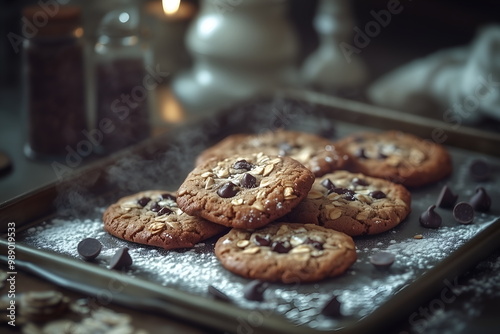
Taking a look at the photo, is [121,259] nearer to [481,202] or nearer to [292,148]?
[292,148]

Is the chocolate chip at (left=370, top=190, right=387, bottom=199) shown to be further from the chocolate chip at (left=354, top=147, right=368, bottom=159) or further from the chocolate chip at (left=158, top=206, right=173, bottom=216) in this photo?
the chocolate chip at (left=158, top=206, right=173, bottom=216)

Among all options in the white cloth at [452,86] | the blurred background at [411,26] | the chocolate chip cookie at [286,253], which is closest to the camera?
the chocolate chip cookie at [286,253]

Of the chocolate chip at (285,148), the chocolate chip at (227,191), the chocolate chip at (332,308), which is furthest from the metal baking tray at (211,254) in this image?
the chocolate chip at (285,148)

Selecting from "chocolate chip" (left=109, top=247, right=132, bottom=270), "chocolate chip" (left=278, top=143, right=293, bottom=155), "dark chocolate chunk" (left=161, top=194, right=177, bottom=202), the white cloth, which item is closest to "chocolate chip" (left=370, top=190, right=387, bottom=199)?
"chocolate chip" (left=278, top=143, right=293, bottom=155)

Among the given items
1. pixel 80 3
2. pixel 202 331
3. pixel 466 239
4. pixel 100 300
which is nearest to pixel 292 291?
pixel 202 331

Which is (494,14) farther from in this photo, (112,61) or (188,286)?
(188,286)

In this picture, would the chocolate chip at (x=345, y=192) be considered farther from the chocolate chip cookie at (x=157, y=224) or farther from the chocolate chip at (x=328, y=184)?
the chocolate chip cookie at (x=157, y=224)

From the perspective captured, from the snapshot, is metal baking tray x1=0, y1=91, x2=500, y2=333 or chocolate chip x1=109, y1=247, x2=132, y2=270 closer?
metal baking tray x1=0, y1=91, x2=500, y2=333
